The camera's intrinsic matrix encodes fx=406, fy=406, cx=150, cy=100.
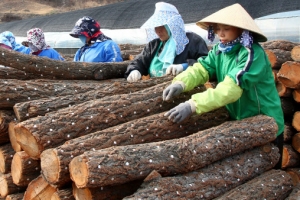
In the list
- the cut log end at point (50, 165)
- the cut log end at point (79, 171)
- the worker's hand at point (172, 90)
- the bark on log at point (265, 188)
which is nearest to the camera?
the cut log end at point (79, 171)

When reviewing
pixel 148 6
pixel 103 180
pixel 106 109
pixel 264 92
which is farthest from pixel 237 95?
pixel 148 6

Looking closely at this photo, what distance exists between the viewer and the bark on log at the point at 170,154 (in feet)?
7.84

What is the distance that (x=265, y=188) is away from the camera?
2.95 metres

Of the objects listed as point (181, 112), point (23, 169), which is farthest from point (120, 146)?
point (23, 169)

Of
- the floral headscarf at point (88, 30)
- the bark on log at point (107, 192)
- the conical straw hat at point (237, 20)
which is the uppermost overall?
the conical straw hat at point (237, 20)

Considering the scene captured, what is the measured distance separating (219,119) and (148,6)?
9.00 m

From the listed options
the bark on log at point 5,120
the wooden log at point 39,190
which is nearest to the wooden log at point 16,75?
the bark on log at point 5,120

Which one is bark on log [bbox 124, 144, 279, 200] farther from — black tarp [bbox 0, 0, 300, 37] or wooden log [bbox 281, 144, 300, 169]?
black tarp [bbox 0, 0, 300, 37]

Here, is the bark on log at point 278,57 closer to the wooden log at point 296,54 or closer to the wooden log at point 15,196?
the wooden log at point 296,54

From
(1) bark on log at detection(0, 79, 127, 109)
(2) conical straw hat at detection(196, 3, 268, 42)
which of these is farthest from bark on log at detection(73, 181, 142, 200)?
(2) conical straw hat at detection(196, 3, 268, 42)

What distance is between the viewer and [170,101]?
11.5 feet

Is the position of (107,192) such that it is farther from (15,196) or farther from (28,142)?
(15,196)

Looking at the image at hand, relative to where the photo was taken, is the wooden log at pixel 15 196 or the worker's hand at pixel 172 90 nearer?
the worker's hand at pixel 172 90

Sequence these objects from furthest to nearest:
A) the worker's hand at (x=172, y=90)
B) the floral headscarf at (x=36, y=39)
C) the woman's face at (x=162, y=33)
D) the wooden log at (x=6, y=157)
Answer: the floral headscarf at (x=36, y=39) → the woman's face at (x=162, y=33) → the wooden log at (x=6, y=157) → the worker's hand at (x=172, y=90)
